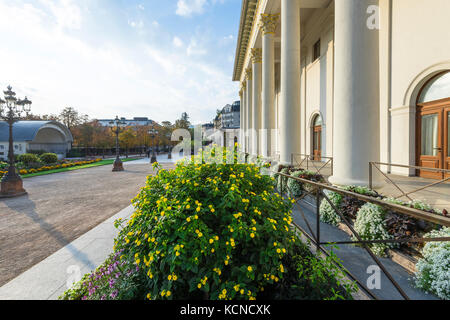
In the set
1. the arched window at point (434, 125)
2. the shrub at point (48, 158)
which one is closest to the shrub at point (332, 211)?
the arched window at point (434, 125)

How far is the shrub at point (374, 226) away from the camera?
3.70m

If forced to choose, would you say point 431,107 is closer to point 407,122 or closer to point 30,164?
point 407,122

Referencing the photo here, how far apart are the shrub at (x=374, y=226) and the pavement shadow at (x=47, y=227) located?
201 inches

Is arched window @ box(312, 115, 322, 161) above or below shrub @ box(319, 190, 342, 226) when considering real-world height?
above

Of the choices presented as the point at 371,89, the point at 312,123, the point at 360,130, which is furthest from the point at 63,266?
the point at 312,123

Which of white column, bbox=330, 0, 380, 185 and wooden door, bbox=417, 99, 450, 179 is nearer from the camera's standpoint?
white column, bbox=330, 0, 380, 185

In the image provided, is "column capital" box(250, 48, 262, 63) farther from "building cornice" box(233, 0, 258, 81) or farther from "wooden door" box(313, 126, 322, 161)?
"wooden door" box(313, 126, 322, 161)

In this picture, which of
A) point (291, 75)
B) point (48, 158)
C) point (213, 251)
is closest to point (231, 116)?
point (48, 158)

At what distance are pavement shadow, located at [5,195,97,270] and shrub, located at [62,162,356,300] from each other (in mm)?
1522

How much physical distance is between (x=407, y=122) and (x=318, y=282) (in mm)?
11201

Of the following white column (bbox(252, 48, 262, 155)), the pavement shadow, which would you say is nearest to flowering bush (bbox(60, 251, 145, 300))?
the pavement shadow

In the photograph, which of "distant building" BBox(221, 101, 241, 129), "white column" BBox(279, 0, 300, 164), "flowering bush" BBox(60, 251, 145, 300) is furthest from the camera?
"distant building" BBox(221, 101, 241, 129)

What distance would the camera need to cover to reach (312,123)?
19.2m

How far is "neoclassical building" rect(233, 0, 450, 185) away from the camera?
5246 millimetres
